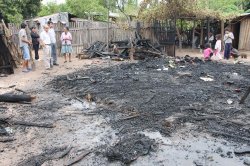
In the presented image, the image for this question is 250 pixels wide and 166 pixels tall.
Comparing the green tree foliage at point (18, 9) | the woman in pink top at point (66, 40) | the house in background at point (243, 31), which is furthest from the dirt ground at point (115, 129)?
the green tree foliage at point (18, 9)

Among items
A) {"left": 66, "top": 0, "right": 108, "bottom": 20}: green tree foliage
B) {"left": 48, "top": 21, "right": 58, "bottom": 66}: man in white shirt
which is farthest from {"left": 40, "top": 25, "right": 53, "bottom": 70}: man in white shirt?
{"left": 66, "top": 0, "right": 108, "bottom": 20}: green tree foliage

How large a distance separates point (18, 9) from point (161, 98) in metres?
19.1

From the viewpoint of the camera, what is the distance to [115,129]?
6.07 m

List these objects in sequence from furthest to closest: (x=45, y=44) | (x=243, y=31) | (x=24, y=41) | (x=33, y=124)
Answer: (x=243, y=31) → (x=45, y=44) → (x=24, y=41) → (x=33, y=124)

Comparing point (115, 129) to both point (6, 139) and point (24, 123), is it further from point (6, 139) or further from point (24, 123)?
point (6, 139)

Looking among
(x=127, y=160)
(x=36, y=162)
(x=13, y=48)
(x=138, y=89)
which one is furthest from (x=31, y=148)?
(x=13, y=48)

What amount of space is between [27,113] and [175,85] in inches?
183

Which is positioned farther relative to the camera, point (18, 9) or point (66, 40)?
point (18, 9)

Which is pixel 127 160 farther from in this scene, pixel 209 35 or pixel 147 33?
pixel 209 35

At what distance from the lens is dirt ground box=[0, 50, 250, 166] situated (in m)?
4.91

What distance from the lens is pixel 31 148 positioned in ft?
17.3

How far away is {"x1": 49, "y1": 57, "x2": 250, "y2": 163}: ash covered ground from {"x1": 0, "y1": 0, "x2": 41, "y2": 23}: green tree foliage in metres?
12.8

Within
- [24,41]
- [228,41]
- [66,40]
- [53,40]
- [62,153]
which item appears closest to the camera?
[62,153]

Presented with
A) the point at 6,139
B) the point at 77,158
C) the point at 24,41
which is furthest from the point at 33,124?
the point at 24,41
